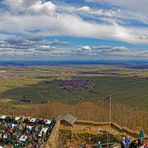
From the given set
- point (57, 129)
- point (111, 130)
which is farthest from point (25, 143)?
point (111, 130)

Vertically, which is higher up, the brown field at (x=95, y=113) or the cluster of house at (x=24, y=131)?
the cluster of house at (x=24, y=131)

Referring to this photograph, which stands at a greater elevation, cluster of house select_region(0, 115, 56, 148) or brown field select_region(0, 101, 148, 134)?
cluster of house select_region(0, 115, 56, 148)

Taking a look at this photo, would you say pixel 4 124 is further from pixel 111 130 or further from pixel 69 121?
pixel 111 130

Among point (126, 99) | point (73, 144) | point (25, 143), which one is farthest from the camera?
point (126, 99)

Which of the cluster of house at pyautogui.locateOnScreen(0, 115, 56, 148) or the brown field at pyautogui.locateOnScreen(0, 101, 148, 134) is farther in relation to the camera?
A: the brown field at pyautogui.locateOnScreen(0, 101, 148, 134)

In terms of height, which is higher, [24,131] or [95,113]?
[24,131]

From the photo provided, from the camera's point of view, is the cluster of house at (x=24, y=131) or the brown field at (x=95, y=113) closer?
the cluster of house at (x=24, y=131)

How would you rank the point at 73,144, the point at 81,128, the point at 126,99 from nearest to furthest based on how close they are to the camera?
the point at 73,144
the point at 81,128
the point at 126,99

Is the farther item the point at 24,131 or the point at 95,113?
the point at 95,113
